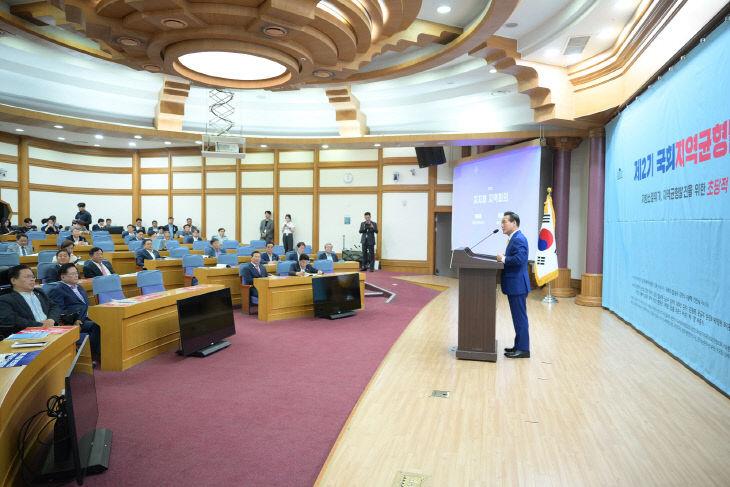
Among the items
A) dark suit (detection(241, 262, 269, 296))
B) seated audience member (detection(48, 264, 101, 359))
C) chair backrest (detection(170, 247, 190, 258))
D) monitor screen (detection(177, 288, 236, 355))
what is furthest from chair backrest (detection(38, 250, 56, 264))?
monitor screen (detection(177, 288, 236, 355))

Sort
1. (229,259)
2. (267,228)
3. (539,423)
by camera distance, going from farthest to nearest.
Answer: (267,228) < (229,259) < (539,423)

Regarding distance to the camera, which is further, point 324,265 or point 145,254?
point 145,254

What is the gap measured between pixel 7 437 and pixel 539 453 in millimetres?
2845

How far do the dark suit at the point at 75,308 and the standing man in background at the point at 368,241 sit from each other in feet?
26.1

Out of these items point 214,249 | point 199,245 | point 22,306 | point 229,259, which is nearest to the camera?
point 22,306

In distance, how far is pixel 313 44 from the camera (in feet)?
17.9

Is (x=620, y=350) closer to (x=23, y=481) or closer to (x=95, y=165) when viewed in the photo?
(x=23, y=481)

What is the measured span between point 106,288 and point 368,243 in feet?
24.9

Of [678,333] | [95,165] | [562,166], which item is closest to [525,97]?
[562,166]

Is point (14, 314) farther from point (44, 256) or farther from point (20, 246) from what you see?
point (20, 246)

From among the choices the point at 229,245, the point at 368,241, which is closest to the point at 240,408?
the point at 229,245

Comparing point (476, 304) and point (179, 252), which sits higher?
point (179, 252)

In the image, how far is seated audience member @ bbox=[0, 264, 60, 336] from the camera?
348cm

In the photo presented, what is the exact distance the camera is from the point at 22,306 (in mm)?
3639
